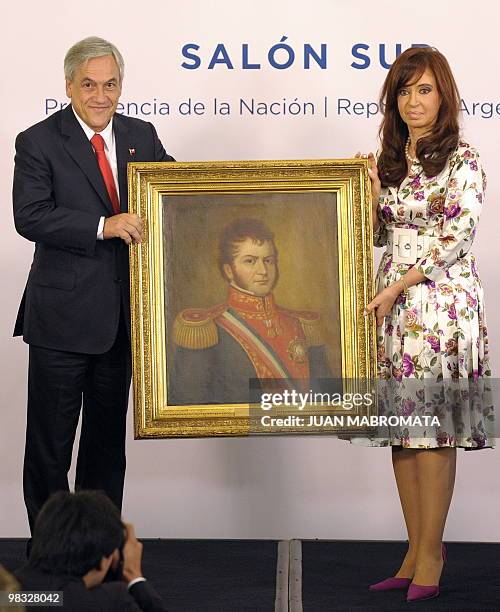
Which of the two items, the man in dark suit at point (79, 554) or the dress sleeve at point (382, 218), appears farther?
the dress sleeve at point (382, 218)

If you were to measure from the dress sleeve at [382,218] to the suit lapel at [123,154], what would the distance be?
870 mm

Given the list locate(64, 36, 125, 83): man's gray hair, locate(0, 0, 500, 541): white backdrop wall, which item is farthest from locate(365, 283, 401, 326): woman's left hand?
locate(0, 0, 500, 541): white backdrop wall

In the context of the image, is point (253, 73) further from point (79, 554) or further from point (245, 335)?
point (79, 554)

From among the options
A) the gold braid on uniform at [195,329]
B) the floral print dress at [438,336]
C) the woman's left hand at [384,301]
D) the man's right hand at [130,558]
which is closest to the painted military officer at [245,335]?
the gold braid on uniform at [195,329]

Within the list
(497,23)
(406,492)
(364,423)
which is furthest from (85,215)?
(497,23)

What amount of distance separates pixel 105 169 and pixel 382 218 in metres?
0.97

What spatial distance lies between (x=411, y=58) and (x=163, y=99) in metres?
1.58

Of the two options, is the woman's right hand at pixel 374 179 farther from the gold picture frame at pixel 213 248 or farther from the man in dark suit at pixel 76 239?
the man in dark suit at pixel 76 239

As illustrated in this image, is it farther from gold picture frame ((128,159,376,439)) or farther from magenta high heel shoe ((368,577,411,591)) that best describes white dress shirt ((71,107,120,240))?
magenta high heel shoe ((368,577,411,591))

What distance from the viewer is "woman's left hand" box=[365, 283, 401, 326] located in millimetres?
3930

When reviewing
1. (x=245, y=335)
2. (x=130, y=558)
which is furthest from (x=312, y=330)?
(x=130, y=558)

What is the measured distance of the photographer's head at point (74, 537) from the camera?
249 cm

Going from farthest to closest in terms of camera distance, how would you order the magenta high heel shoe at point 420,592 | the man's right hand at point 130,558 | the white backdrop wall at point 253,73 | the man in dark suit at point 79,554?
1. the white backdrop wall at point 253,73
2. the magenta high heel shoe at point 420,592
3. the man's right hand at point 130,558
4. the man in dark suit at point 79,554
